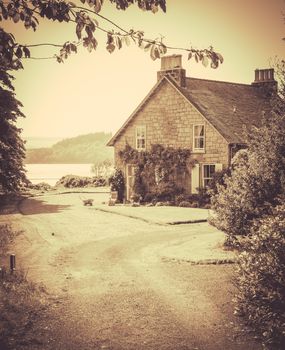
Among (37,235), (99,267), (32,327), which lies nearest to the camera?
(32,327)

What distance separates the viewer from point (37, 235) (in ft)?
60.9

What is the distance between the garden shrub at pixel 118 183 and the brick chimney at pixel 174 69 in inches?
333

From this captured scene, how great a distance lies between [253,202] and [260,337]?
6.29 metres

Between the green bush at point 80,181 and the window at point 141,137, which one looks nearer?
the window at point 141,137

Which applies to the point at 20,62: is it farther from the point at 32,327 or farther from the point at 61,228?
the point at 61,228

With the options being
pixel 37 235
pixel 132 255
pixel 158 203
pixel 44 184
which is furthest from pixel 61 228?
pixel 44 184

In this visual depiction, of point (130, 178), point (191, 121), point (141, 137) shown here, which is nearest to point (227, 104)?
point (191, 121)

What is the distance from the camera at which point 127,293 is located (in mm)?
10242

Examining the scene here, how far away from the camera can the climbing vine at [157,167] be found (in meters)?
30.0

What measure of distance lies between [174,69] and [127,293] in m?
23.3

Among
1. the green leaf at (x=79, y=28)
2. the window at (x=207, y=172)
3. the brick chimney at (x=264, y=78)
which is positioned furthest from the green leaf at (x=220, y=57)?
the brick chimney at (x=264, y=78)

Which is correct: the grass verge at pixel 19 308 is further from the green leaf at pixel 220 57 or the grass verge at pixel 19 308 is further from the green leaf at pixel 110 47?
the green leaf at pixel 220 57

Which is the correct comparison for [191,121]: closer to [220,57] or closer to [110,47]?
[220,57]

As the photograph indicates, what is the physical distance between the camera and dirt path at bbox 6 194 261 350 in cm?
763
